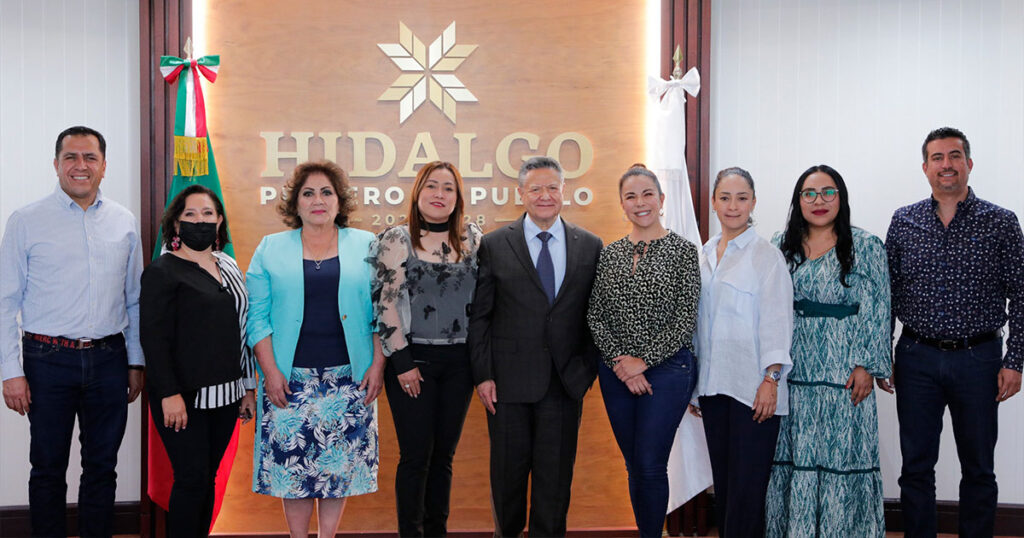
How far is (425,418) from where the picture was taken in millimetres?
2887

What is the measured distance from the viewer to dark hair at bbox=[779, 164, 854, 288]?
2.91 meters

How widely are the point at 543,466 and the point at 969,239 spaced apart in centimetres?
210

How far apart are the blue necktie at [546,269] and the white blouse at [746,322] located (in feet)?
2.07

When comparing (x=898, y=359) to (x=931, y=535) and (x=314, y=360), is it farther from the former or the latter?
(x=314, y=360)

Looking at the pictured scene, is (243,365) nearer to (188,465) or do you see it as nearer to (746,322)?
(188,465)

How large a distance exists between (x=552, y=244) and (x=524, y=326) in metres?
0.38

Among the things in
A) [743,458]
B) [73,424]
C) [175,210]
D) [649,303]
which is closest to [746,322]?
[649,303]

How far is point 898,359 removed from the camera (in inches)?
124

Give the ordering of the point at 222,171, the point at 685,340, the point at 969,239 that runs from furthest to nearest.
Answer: the point at 222,171, the point at 969,239, the point at 685,340

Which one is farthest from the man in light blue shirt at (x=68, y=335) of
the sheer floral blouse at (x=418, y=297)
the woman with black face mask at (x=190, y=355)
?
the sheer floral blouse at (x=418, y=297)

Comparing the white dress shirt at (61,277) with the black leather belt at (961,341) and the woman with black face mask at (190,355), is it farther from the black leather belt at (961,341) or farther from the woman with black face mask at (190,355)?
the black leather belt at (961,341)

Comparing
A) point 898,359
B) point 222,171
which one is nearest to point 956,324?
point 898,359

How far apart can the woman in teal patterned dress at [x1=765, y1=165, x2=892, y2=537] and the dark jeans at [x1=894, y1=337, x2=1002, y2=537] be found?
0.26 meters

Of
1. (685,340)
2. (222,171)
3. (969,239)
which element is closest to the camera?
(685,340)
